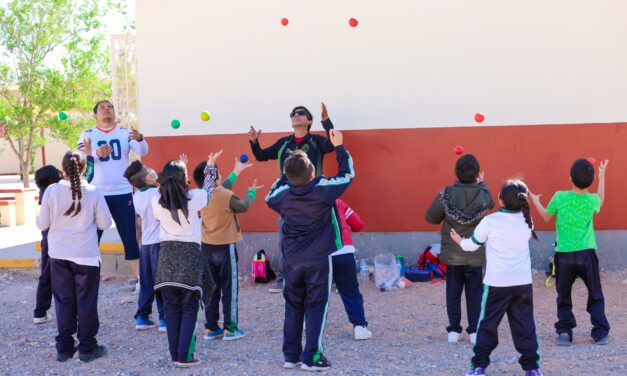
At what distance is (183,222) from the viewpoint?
15.9 feet

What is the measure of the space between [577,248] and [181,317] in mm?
3031

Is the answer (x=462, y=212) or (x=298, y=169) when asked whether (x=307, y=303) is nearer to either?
(x=298, y=169)

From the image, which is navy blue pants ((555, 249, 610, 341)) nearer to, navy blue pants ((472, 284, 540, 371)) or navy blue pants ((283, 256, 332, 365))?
navy blue pants ((472, 284, 540, 371))

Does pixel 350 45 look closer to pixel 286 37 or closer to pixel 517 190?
pixel 286 37

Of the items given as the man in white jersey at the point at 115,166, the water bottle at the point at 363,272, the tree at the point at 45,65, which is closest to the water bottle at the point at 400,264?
the water bottle at the point at 363,272

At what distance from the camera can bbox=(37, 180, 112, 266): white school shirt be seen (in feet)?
16.5

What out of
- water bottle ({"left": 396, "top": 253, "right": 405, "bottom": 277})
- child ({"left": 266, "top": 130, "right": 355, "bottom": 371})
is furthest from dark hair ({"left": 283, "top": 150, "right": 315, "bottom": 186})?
water bottle ({"left": 396, "top": 253, "right": 405, "bottom": 277})

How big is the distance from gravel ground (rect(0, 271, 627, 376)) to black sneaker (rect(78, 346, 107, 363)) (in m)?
0.05

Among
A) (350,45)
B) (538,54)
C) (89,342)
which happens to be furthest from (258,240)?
(538,54)

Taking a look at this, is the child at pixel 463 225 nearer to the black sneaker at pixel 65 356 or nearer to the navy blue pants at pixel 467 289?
the navy blue pants at pixel 467 289

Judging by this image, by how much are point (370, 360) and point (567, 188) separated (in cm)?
376

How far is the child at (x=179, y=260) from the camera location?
479 centimetres

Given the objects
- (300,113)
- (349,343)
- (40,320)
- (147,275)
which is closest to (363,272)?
(300,113)

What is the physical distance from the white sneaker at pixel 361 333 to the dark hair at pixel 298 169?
1.56m
